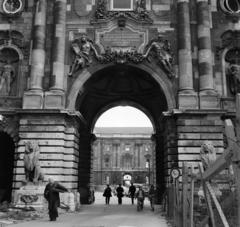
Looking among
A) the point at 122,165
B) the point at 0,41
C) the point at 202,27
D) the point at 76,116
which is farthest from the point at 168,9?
the point at 122,165

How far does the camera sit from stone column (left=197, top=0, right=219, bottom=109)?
20.9 meters

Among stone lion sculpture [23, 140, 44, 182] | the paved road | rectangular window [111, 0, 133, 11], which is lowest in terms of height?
the paved road

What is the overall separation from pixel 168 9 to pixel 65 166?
1288 cm

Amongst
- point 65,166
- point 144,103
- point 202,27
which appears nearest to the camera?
point 65,166

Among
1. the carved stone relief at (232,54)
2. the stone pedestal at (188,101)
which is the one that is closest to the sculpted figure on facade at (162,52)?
the stone pedestal at (188,101)

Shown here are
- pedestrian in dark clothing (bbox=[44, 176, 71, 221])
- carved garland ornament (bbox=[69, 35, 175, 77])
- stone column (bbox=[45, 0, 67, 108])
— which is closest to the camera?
pedestrian in dark clothing (bbox=[44, 176, 71, 221])

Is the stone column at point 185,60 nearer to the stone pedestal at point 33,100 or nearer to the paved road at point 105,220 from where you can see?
the paved road at point 105,220

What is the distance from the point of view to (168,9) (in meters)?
23.3

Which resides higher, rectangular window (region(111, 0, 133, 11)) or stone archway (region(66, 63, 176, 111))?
rectangular window (region(111, 0, 133, 11))

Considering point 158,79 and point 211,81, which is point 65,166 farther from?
point 211,81

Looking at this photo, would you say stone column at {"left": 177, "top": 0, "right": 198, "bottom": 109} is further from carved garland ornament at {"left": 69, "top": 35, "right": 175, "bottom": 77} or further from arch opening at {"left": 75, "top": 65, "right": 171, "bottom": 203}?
arch opening at {"left": 75, "top": 65, "right": 171, "bottom": 203}

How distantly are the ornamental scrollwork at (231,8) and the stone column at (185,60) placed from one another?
8.94 ft

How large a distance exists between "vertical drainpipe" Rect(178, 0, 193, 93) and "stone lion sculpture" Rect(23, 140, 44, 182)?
9773mm

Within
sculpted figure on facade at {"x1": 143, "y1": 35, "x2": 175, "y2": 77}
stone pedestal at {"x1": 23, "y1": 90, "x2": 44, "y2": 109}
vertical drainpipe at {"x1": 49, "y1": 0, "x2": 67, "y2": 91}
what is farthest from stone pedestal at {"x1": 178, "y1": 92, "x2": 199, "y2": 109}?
stone pedestal at {"x1": 23, "y1": 90, "x2": 44, "y2": 109}
